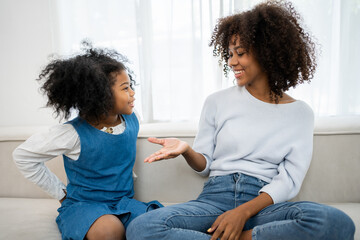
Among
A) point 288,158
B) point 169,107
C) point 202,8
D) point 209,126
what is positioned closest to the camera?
point 288,158

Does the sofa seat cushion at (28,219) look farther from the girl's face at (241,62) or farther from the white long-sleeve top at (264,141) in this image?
the girl's face at (241,62)

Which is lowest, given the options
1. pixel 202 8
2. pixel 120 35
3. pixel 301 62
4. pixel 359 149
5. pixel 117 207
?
pixel 117 207

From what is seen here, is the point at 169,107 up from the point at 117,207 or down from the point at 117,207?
up

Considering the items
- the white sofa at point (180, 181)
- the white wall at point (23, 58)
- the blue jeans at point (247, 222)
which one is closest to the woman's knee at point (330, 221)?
the blue jeans at point (247, 222)

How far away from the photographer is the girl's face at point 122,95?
116cm

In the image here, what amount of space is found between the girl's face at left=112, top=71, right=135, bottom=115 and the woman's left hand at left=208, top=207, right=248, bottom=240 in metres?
0.52

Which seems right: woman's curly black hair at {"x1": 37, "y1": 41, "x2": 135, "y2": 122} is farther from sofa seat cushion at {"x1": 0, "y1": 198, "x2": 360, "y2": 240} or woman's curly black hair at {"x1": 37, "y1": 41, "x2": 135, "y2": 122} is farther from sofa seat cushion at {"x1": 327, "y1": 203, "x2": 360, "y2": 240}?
sofa seat cushion at {"x1": 327, "y1": 203, "x2": 360, "y2": 240}

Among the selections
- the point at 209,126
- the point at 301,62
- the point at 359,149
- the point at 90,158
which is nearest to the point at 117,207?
the point at 90,158

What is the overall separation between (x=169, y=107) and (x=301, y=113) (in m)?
0.83

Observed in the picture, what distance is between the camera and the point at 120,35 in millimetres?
1840

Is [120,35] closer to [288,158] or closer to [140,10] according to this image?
[140,10]

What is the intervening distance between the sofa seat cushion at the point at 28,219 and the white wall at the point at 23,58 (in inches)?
25.9

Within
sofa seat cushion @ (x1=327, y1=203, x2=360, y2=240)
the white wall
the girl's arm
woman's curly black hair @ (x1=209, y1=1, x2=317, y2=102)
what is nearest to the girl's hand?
the girl's arm

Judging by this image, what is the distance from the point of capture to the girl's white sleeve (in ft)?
3.59
